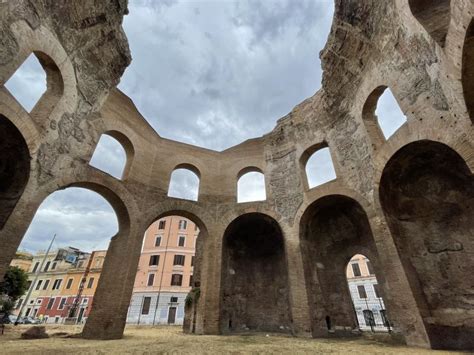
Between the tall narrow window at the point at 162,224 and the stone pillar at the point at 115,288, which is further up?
the tall narrow window at the point at 162,224

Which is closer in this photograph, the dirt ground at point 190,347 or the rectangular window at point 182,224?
the dirt ground at point 190,347

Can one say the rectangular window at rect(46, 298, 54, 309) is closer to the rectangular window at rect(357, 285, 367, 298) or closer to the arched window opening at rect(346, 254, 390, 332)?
the arched window opening at rect(346, 254, 390, 332)

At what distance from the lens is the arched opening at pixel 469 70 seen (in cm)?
399

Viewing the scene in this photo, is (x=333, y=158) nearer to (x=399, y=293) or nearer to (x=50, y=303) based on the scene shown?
(x=399, y=293)

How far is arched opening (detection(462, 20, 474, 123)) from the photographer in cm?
399

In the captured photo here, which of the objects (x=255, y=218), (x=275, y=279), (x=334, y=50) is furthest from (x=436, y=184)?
(x=275, y=279)

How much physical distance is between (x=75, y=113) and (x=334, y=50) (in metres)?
9.78

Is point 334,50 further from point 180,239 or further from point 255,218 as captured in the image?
point 180,239

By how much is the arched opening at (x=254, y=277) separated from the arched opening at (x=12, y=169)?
718cm

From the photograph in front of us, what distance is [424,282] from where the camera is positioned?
6637 mm

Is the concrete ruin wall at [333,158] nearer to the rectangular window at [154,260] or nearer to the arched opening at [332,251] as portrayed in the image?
the arched opening at [332,251]

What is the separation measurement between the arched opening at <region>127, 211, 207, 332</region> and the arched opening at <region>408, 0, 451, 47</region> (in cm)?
1925

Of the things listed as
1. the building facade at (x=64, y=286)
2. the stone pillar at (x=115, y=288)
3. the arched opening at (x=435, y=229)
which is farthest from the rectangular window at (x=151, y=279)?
the arched opening at (x=435, y=229)

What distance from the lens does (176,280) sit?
25438 millimetres
